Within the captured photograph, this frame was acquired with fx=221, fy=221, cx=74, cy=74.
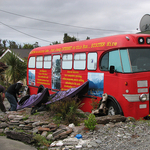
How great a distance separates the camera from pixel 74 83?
31.1 feet

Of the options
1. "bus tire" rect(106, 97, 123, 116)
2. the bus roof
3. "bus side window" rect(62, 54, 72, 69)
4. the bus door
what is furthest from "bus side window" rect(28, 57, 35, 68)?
"bus tire" rect(106, 97, 123, 116)

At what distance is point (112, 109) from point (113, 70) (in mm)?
1311

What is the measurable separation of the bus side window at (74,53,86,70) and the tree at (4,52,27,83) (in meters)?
9.39

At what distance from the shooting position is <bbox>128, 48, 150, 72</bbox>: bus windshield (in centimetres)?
693

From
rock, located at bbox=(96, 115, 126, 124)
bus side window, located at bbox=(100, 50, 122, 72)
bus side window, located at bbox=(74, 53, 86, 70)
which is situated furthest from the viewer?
bus side window, located at bbox=(74, 53, 86, 70)

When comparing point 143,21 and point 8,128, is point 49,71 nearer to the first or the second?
point 8,128

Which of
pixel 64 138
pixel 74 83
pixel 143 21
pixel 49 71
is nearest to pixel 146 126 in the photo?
pixel 64 138

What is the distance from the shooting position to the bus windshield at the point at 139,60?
6929mm

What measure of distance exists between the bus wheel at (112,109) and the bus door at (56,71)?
353 cm

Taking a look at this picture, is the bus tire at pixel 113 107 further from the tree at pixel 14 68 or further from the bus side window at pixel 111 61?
the tree at pixel 14 68

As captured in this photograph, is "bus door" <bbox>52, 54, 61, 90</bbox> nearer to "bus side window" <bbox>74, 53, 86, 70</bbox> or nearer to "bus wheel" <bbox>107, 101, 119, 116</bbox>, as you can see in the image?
"bus side window" <bbox>74, 53, 86, 70</bbox>

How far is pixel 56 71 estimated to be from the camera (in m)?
10.8

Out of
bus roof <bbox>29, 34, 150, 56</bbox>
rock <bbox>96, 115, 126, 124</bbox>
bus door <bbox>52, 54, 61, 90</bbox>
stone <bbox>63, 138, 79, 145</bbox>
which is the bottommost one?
stone <bbox>63, 138, 79, 145</bbox>

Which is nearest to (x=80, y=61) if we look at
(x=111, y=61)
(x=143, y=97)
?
(x=111, y=61)
